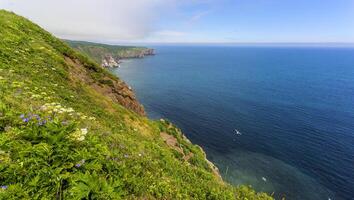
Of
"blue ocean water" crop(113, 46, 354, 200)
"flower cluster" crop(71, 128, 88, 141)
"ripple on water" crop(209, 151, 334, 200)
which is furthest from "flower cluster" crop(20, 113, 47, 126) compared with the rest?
"blue ocean water" crop(113, 46, 354, 200)

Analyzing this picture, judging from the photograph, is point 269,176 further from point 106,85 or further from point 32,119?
point 32,119

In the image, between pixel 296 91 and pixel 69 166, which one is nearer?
pixel 69 166

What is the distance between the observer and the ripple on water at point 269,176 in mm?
35094

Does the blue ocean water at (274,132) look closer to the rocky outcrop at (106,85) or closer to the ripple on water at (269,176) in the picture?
the ripple on water at (269,176)

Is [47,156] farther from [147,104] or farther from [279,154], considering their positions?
[147,104]

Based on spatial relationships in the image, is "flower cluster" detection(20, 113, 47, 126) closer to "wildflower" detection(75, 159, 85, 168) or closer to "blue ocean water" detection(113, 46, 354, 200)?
"wildflower" detection(75, 159, 85, 168)

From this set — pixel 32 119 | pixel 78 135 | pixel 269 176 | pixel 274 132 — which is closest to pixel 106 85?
A: pixel 32 119

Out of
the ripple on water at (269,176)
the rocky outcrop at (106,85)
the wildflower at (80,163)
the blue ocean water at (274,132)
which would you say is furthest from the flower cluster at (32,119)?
the blue ocean water at (274,132)

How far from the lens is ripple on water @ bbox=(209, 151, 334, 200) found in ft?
115

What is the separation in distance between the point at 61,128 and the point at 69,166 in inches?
55.4

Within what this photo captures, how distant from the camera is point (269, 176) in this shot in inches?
1526

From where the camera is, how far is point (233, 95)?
293ft

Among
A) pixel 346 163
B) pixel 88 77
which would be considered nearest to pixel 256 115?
pixel 346 163

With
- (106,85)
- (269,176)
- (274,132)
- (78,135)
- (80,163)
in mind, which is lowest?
(269,176)
